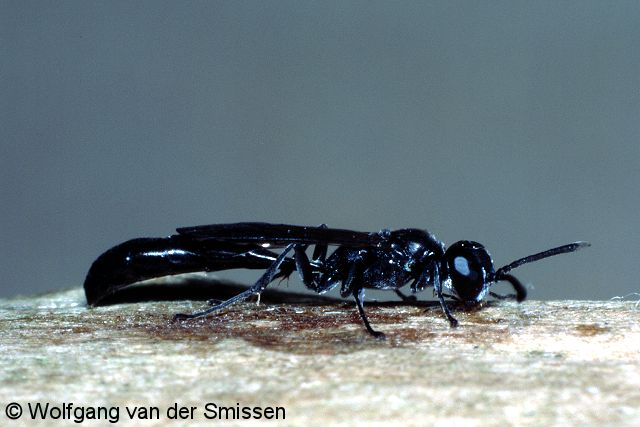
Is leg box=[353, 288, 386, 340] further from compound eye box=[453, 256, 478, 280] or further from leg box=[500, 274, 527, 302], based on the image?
leg box=[500, 274, 527, 302]

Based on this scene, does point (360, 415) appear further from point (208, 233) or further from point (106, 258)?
point (106, 258)

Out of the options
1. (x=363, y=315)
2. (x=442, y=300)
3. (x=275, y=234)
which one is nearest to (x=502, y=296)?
(x=442, y=300)

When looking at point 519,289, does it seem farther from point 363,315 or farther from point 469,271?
point 363,315

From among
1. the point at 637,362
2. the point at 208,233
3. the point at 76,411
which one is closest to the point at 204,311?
the point at 208,233

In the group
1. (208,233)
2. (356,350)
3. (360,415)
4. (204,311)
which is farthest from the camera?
(208,233)

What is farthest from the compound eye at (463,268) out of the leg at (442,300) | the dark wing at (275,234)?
the dark wing at (275,234)

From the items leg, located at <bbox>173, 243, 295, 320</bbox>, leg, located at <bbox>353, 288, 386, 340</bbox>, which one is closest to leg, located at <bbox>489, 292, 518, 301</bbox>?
leg, located at <bbox>353, 288, 386, 340</bbox>

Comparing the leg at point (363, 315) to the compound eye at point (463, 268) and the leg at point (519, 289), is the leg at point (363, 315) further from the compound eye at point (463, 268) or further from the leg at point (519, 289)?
the leg at point (519, 289)
